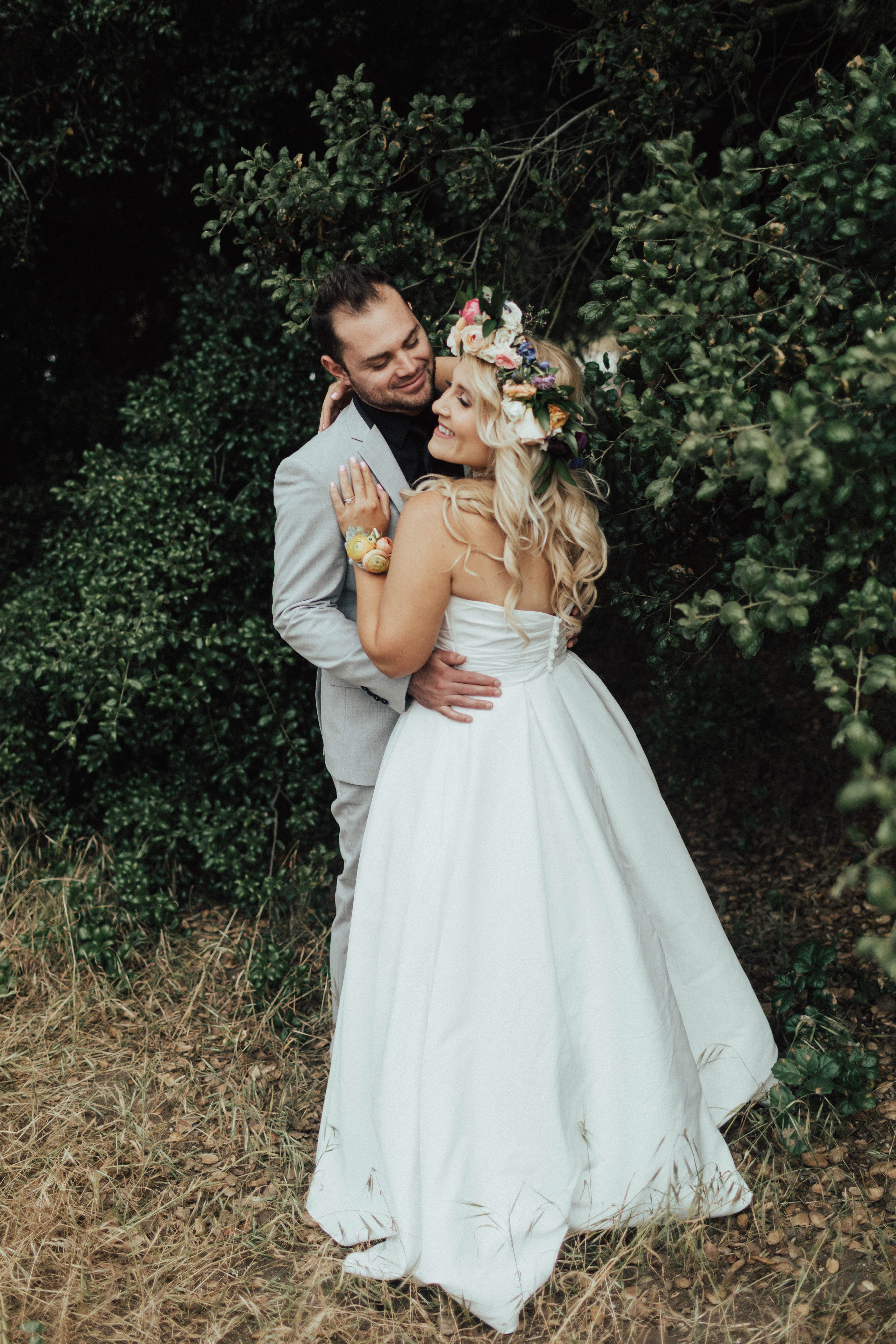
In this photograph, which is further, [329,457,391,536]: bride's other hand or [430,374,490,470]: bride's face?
[329,457,391,536]: bride's other hand

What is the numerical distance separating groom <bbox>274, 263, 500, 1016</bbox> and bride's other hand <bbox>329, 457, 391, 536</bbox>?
23 millimetres

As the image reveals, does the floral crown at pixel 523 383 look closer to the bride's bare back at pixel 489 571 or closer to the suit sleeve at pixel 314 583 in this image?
the bride's bare back at pixel 489 571

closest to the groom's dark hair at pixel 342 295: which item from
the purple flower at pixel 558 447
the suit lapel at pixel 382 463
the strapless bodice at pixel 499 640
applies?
the suit lapel at pixel 382 463

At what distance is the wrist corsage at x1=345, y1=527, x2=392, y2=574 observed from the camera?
240 cm

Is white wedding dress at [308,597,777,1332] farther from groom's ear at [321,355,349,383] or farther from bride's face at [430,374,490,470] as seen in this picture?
groom's ear at [321,355,349,383]

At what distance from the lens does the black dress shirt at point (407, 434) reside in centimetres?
273

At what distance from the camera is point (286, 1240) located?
2.66m

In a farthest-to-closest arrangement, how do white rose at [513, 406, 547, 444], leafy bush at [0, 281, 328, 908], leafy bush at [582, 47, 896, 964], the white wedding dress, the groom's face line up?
1. leafy bush at [0, 281, 328, 908]
2. the groom's face
3. the white wedding dress
4. white rose at [513, 406, 547, 444]
5. leafy bush at [582, 47, 896, 964]

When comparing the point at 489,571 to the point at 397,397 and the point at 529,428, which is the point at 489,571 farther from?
the point at 397,397

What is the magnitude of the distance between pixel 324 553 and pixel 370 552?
272 millimetres

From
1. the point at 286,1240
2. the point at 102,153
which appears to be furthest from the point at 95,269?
the point at 286,1240

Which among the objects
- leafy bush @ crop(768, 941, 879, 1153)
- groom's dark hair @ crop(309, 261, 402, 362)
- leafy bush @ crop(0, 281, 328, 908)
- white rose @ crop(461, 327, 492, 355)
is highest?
groom's dark hair @ crop(309, 261, 402, 362)

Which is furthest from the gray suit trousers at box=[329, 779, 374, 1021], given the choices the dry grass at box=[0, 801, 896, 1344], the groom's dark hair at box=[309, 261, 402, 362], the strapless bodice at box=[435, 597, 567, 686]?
the groom's dark hair at box=[309, 261, 402, 362]

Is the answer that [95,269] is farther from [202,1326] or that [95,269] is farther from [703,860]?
[202,1326]
